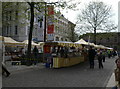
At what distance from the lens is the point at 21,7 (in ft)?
68.3

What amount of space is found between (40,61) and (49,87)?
14126 millimetres

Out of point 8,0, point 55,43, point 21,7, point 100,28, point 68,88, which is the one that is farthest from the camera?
point 100,28

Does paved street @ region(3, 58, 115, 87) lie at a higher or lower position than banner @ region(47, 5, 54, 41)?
lower

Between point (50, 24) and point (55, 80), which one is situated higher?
point (50, 24)

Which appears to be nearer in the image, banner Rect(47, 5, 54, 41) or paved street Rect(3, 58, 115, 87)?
paved street Rect(3, 58, 115, 87)

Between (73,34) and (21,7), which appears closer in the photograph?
(21,7)

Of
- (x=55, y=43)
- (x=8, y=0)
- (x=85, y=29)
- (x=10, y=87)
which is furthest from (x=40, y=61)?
(x=85, y=29)

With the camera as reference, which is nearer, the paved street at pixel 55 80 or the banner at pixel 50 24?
the paved street at pixel 55 80

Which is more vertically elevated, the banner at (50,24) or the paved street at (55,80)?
the banner at (50,24)

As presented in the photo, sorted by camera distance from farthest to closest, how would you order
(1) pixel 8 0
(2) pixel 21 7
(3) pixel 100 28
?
(3) pixel 100 28 → (1) pixel 8 0 → (2) pixel 21 7

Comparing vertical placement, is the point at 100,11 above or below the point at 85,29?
above

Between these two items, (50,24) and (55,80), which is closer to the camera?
(55,80)

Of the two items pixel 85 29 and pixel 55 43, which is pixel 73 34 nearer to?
pixel 85 29

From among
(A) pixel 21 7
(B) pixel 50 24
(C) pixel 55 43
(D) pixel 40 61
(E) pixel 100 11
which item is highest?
(E) pixel 100 11
